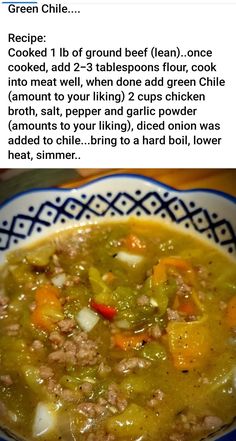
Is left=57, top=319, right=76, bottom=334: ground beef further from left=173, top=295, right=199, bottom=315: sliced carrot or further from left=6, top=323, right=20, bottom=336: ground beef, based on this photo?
left=173, top=295, right=199, bottom=315: sliced carrot

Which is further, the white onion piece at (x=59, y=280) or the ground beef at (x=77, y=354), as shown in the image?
the white onion piece at (x=59, y=280)

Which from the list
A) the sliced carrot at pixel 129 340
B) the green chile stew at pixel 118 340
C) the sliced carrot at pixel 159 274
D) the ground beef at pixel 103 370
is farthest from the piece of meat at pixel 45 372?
the sliced carrot at pixel 159 274

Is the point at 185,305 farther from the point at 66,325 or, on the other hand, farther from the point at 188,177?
the point at 188,177

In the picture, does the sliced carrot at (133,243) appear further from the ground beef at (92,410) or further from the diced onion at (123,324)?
the ground beef at (92,410)

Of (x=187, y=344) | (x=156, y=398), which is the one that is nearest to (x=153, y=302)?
(x=187, y=344)
